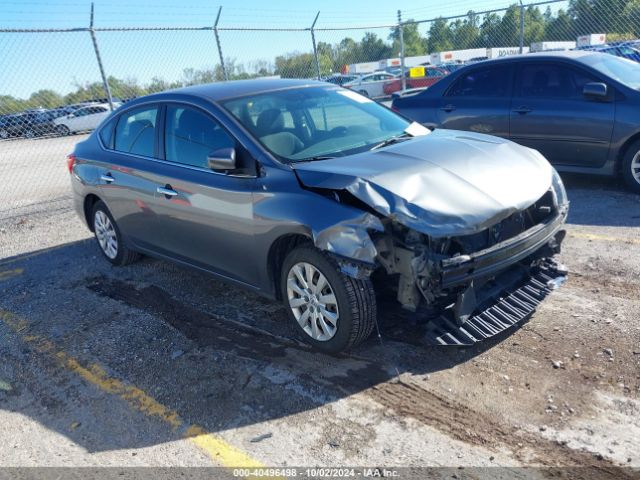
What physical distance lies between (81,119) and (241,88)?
18.2 metres

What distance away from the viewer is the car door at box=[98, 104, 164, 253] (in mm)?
5047

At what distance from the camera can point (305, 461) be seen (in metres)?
2.94

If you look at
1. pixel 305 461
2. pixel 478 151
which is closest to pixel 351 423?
pixel 305 461

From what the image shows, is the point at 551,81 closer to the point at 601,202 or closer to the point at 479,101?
the point at 479,101

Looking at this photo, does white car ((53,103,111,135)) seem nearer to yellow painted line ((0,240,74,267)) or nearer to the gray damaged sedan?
yellow painted line ((0,240,74,267))

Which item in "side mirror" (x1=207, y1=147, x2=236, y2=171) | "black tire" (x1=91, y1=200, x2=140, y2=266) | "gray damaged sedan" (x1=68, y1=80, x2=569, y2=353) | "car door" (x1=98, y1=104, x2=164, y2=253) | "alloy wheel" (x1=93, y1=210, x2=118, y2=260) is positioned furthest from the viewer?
"alloy wheel" (x1=93, y1=210, x2=118, y2=260)

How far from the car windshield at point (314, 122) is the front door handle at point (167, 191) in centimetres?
84

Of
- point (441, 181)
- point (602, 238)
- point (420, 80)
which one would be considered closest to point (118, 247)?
point (441, 181)

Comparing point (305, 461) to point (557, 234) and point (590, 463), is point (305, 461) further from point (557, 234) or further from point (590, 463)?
point (557, 234)

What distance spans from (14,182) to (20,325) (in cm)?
907

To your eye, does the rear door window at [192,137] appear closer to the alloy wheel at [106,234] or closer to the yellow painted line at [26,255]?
the alloy wheel at [106,234]

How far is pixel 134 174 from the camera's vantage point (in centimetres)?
518

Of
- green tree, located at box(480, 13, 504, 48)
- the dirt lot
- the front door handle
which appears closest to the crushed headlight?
the dirt lot

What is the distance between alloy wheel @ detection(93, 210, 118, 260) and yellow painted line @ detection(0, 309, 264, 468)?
50.7 inches
